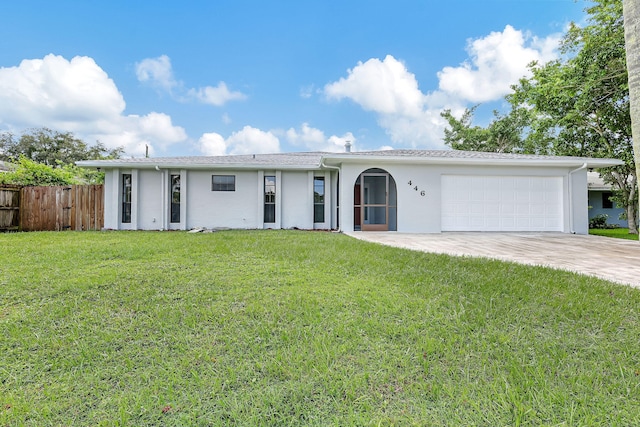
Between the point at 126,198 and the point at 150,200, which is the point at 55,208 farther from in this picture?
the point at 150,200

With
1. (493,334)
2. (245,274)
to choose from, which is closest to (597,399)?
(493,334)

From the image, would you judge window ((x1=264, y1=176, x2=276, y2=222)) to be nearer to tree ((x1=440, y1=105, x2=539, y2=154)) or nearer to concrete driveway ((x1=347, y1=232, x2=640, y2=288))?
concrete driveway ((x1=347, y1=232, x2=640, y2=288))

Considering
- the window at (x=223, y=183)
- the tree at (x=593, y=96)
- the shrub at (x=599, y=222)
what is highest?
the tree at (x=593, y=96)

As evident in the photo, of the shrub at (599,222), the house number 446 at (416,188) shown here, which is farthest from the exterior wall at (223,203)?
the shrub at (599,222)

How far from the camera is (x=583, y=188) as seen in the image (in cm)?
1134

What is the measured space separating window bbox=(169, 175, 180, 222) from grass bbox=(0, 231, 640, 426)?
317 inches

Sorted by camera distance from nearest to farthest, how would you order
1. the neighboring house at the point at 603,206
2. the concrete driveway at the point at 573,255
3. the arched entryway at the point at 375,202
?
the concrete driveway at the point at 573,255, the arched entryway at the point at 375,202, the neighboring house at the point at 603,206

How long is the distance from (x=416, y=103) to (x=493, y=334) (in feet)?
61.8

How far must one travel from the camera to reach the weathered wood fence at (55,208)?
452 inches

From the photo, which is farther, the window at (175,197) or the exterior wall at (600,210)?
the exterior wall at (600,210)

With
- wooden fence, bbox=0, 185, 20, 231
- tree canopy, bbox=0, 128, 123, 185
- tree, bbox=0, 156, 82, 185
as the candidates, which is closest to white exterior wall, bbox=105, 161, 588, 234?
wooden fence, bbox=0, 185, 20, 231

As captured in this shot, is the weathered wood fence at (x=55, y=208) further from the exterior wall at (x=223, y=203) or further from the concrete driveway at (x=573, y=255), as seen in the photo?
the concrete driveway at (x=573, y=255)

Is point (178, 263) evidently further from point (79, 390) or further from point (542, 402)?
point (542, 402)

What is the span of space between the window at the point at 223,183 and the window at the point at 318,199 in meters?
3.24
